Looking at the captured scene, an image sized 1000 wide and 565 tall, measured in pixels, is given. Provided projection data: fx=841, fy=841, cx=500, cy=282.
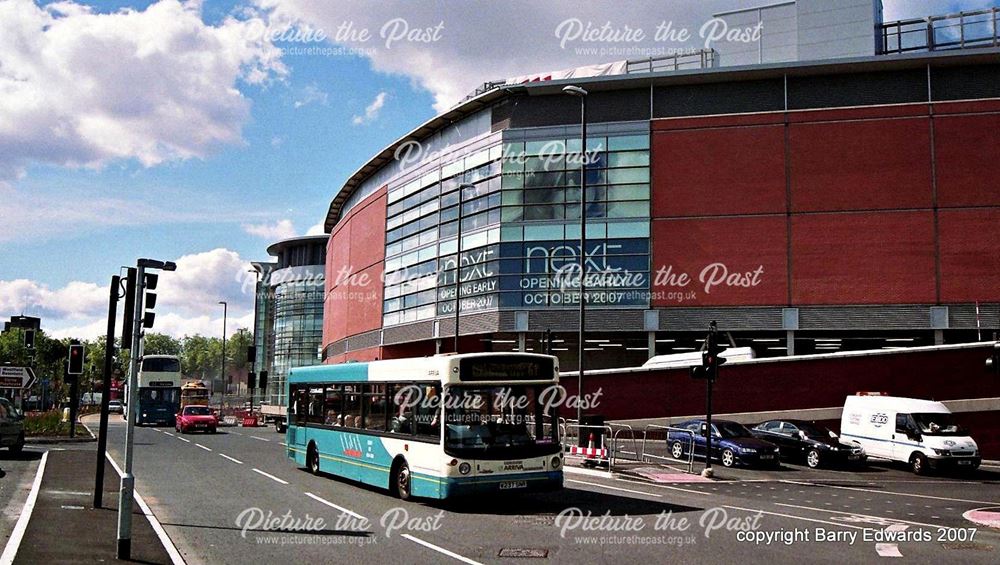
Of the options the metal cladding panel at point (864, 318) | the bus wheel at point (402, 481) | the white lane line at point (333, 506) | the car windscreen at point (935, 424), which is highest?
the metal cladding panel at point (864, 318)

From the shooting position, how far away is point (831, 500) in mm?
18266

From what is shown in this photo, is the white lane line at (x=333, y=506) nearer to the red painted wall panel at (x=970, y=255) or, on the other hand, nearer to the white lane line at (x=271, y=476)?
the white lane line at (x=271, y=476)

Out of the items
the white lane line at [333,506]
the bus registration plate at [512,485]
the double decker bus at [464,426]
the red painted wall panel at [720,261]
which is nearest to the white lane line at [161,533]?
the white lane line at [333,506]

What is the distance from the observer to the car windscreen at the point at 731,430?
86.9 feet

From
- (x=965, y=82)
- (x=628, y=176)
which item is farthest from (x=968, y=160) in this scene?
(x=628, y=176)

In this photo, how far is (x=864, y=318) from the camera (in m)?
40.5

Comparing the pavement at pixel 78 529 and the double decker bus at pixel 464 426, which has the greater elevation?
the double decker bus at pixel 464 426

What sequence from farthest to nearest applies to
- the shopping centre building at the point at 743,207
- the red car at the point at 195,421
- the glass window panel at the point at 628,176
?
the glass window panel at the point at 628,176
the red car at the point at 195,421
the shopping centre building at the point at 743,207

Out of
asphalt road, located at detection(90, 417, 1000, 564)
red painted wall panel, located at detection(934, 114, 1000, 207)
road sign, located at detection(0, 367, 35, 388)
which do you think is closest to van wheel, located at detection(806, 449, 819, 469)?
asphalt road, located at detection(90, 417, 1000, 564)

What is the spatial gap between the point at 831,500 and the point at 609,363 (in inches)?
1348

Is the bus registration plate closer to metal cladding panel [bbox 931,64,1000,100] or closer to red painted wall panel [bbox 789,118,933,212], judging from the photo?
red painted wall panel [bbox 789,118,933,212]

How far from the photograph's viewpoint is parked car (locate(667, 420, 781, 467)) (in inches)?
993

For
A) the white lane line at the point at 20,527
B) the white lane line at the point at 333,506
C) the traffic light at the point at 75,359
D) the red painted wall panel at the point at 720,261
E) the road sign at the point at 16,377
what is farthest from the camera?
the red painted wall panel at the point at 720,261

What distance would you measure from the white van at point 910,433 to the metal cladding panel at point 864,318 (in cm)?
1286
